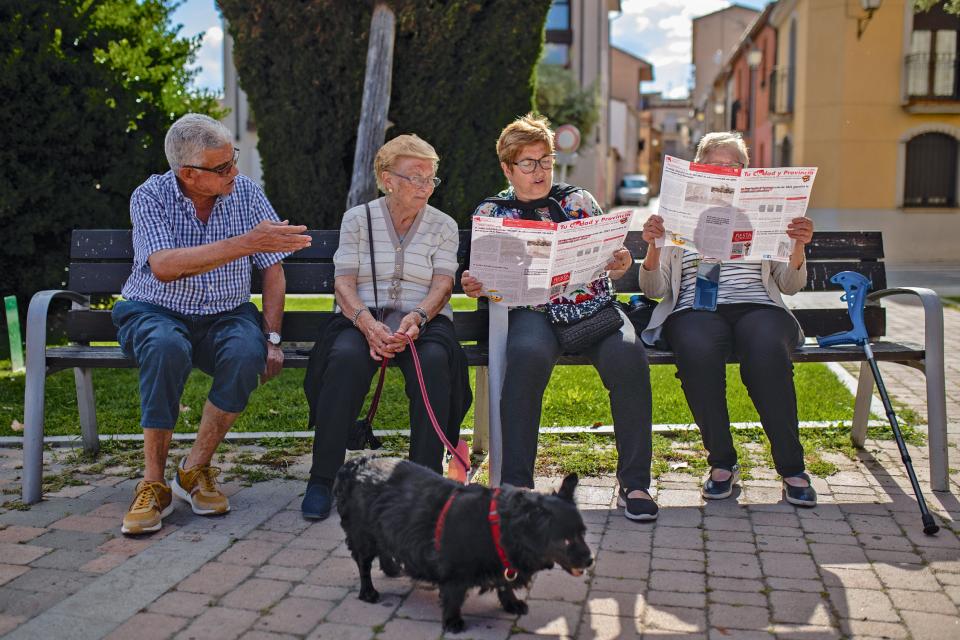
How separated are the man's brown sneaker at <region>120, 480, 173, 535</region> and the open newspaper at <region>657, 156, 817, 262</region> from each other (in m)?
2.32

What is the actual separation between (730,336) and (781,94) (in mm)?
22699

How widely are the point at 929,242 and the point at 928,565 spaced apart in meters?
20.0

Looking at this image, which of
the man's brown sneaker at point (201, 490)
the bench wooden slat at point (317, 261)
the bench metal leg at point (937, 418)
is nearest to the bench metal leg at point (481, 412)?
the bench wooden slat at point (317, 261)

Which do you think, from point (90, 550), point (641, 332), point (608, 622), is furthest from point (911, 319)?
point (90, 550)

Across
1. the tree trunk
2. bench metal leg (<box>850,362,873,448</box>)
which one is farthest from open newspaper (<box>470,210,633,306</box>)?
the tree trunk

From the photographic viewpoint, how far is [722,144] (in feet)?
13.7

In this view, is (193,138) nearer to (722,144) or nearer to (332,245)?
(332,245)

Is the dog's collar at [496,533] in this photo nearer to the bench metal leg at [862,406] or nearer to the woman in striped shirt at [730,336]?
the woman in striped shirt at [730,336]

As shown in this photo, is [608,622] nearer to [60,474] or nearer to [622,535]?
[622,535]

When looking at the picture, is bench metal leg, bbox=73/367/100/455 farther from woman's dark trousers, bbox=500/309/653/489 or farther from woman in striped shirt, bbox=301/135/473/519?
woman's dark trousers, bbox=500/309/653/489

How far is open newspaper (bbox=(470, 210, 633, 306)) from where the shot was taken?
3.72m

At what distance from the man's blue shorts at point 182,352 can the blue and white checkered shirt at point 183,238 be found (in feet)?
0.20

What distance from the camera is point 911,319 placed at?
32.7 feet

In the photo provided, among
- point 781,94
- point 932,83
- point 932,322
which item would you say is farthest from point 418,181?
point 781,94
